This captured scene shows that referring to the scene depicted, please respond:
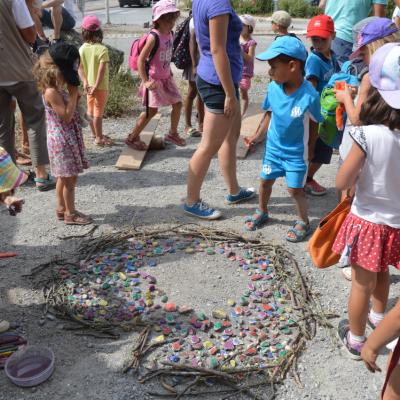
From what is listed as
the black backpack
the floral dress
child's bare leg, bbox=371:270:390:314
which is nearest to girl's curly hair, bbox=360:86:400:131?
child's bare leg, bbox=371:270:390:314

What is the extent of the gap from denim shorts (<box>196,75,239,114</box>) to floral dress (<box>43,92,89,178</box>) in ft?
3.50

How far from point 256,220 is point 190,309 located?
1263mm

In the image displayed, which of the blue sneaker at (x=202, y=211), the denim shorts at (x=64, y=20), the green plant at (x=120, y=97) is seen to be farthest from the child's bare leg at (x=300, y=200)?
the denim shorts at (x=64, y=20)

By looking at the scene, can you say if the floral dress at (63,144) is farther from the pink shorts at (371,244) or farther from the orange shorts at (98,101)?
the pink shorts at (371,244)

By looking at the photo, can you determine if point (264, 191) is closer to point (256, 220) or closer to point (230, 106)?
point (256, 220)

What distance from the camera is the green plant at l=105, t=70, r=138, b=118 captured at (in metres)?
7.32

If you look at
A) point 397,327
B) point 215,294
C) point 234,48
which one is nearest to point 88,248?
point 215,294

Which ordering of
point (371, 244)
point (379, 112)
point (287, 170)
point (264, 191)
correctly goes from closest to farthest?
point (379, 112) < point (371, 244) < point (287, 170) < point (264, 191)

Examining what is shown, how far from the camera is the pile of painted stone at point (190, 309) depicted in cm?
293

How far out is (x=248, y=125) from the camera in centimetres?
656

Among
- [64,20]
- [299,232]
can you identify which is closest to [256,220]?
[299,232]

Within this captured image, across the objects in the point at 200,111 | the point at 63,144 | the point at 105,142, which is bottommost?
the point at 105,142

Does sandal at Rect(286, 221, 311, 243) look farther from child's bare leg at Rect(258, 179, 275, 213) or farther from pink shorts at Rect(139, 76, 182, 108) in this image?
pink shorts at Rect(139, 76, 182, 108)

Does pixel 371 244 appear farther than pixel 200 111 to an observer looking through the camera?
No
